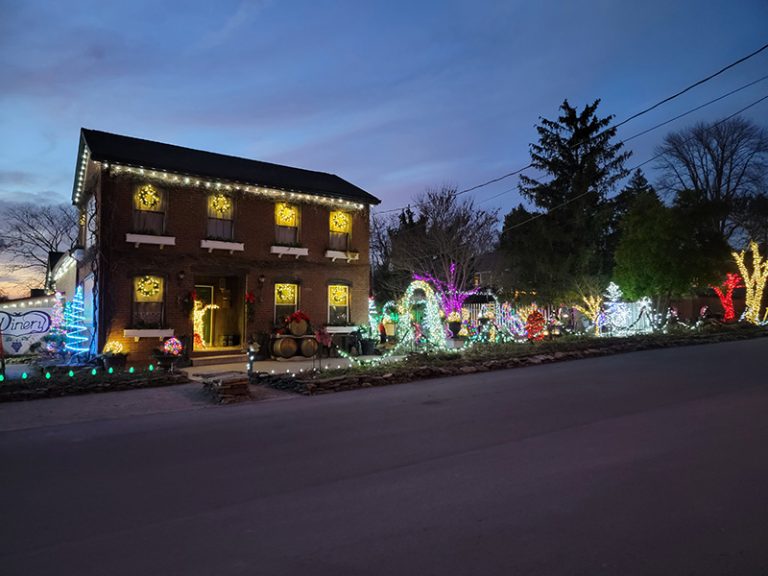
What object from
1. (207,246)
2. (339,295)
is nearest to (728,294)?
(339,295)

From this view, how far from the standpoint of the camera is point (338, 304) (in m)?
19.7

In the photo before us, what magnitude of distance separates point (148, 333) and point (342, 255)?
726 cm

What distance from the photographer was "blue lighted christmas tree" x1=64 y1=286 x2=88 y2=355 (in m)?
15.8

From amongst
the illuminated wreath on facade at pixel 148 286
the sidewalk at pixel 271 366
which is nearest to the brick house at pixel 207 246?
the illuminated wreath on facade at pixel 148 286

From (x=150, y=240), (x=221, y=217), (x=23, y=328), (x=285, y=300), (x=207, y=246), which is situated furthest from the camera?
(x=23, y=328)

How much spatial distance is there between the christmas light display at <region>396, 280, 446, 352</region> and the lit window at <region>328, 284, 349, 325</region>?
3252 millimetres

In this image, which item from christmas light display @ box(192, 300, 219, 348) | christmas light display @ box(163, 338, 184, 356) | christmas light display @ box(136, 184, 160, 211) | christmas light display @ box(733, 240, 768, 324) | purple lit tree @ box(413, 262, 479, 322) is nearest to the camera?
christmas light display @ box(163, 338, 184, 356)

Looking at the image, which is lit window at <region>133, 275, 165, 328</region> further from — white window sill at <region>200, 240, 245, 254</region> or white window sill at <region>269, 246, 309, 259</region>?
white window sill at <region>269, 246, 309, 259</region>

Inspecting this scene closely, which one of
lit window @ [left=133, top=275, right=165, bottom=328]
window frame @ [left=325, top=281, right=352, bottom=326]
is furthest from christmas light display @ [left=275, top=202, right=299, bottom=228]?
lit window @ [left=133, top=275, right=165, bottom=328]

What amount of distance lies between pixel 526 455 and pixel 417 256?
24.2 meters

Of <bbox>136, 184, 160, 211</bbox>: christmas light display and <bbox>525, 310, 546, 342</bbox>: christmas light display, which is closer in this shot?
<bbox>136, 184, 160, 211</bbox>: christmas light display

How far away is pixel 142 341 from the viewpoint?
15477 millimetres

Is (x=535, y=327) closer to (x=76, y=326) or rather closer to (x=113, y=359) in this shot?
(x=113, y=359)

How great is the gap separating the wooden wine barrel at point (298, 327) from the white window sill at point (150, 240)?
446 cm
